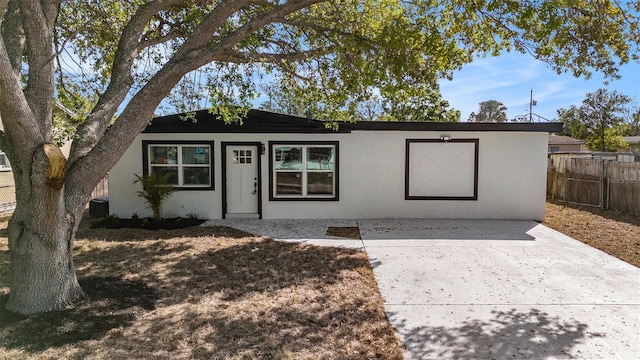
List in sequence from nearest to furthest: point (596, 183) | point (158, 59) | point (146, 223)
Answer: point (158, 59)
point (146, 223)
point (596, 183)

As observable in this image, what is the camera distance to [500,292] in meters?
5.17

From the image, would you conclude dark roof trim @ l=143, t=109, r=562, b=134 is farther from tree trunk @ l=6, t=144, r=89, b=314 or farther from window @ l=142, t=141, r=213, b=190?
tree trunk @ l=6, t=144, r=89, b=314

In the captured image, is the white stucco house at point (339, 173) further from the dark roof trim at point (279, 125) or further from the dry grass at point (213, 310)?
the dry grass at point (213, 310)

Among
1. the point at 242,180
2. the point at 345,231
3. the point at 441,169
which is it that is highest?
the point at 441,169

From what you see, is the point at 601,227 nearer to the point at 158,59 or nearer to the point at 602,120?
the point at 158,59

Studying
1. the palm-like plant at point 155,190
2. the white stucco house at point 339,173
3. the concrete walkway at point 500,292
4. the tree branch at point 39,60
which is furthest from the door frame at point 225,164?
the tree branch at point 39,60

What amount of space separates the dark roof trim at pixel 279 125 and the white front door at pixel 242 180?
0.59 metres

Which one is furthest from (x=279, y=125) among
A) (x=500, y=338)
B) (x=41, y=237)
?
(x=500, y=338)

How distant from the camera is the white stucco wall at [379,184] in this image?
10195 millimetres

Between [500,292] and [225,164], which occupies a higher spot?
[225,164]

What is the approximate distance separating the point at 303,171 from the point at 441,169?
12.1ft

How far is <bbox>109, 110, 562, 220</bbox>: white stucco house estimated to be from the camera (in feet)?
33.5

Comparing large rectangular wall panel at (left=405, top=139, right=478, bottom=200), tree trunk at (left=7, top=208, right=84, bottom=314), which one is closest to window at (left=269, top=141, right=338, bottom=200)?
large rectangular wall panel at (left=405, top=139, right=478, bottom=200)

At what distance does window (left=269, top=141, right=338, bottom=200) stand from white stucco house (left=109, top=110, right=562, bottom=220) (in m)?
0.03
